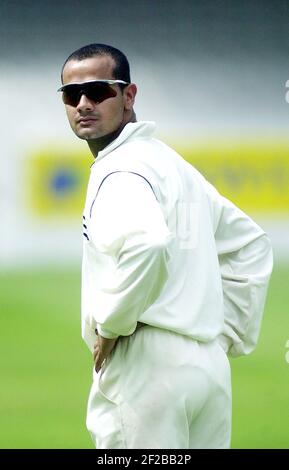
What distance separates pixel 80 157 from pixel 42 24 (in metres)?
0.59

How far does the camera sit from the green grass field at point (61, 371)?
464 centimetres

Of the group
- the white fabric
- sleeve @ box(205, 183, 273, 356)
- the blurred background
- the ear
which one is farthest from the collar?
the blurred background

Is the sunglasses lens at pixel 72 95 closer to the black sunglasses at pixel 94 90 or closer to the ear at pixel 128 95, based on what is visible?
the black sunglasses at pixel 94 90

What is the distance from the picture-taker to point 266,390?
4707 mm

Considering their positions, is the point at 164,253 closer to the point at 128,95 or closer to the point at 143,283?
the point at 143,283

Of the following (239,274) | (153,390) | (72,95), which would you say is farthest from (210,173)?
(153,390)

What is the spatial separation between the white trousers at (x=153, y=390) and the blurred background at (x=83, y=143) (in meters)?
2.03

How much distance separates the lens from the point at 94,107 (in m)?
2.84

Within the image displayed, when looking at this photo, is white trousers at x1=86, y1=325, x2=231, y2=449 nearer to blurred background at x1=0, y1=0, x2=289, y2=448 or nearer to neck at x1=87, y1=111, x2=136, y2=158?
neck at x1=87, y1=111, x2=136, y2=158

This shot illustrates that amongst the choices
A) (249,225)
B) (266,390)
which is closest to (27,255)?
(266,390)

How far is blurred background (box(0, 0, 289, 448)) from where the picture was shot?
4.75m

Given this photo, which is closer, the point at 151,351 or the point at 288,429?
the point at 151,351

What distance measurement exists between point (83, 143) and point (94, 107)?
6.63ft

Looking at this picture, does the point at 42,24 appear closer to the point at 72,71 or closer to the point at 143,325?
the point at 72,71
